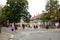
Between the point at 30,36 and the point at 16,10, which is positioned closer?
the point at 30,36

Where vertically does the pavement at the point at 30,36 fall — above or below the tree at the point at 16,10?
below

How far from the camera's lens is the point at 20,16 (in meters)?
104

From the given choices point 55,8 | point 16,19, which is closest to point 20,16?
point 16,19

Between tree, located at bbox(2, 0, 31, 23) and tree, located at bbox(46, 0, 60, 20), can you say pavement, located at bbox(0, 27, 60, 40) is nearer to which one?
tree, located at bbox(46, 0, 60, 20)

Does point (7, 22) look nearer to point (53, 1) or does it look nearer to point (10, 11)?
point (10, 11)

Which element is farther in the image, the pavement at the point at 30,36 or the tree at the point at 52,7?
the tree at the point at 52,7

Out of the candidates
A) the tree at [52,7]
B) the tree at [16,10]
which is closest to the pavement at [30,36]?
the tree at [52,7]

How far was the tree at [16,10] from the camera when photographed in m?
101

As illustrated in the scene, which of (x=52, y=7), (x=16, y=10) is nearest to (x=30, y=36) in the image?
(x=52, y=7)

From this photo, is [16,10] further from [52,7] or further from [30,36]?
[30,36]

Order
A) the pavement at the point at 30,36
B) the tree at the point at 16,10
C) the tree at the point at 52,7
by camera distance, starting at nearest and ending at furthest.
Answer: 1. the pavement at the point at 30,36
2. the tree at the point at 52,7
3. the tree at the point at 16,10

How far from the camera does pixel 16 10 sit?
101000 mm

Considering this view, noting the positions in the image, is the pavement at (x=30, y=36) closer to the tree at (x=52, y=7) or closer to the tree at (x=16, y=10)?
the tree at (x=52, y=7)

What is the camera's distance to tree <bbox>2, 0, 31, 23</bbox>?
330 feet
